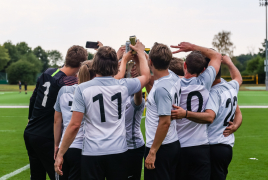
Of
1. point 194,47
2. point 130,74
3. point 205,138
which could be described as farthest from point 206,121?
point 130,74

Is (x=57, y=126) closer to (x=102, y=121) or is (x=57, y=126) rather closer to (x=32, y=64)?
(x=102, y=121)

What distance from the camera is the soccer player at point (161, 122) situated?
2.99 m

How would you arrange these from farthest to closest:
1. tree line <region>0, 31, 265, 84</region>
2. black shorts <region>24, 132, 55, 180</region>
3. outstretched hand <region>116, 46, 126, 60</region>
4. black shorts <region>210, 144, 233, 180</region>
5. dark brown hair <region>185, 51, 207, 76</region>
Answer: tree line <region>0, 31, 265, 84</region>, black shorts <region>24, 132, 55, 180</region>, outstretched hand <region>116, 46, 126, 60</region>, black shorts <region>210, 144, 233, 180</region>, dark brown hair <region>185, 51, 207, 76</region>

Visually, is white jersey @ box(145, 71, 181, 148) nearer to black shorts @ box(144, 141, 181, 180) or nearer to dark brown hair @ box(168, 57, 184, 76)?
black shorts @ box(144, 141, 181, 180)

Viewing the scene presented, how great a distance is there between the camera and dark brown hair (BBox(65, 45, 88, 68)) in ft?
12.1

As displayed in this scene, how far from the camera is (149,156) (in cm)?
303

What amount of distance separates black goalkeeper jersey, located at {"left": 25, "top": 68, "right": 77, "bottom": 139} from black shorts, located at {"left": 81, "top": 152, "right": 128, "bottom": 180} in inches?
46.0

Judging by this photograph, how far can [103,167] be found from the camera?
2.96 metres

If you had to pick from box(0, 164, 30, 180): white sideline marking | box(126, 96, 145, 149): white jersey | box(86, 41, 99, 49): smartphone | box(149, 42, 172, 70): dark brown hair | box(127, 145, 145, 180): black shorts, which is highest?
box(86, 41, 99, 49): smartphone

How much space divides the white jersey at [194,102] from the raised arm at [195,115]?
14 centimetres

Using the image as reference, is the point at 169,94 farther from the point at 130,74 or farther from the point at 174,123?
the point at 130,74

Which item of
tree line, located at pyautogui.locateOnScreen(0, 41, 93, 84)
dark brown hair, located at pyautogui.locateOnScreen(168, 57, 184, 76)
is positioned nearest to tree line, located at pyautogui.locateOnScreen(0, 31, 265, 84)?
tree line, located at pyautogui.locateOnScreen(0, 41, 93, 84)

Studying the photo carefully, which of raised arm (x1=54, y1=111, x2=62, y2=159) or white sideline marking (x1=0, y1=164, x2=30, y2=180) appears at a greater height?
raised arm (x1=54, y1=111, x2=62, y2=159)

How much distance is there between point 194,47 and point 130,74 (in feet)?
2.89
